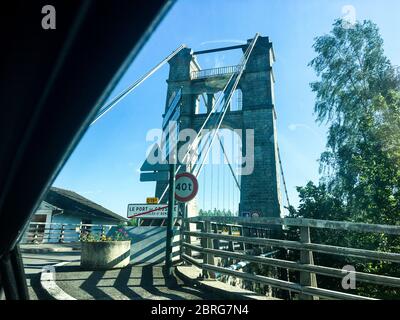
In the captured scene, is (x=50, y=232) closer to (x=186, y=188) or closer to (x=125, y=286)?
(x=186, y=188)

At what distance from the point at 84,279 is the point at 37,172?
3951mm

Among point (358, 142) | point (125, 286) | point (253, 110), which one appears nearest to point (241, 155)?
point (253, 110)

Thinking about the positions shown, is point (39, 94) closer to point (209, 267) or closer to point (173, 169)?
point (209, 267)

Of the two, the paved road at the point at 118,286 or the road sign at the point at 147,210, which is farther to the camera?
the road sign at the point at 147,210

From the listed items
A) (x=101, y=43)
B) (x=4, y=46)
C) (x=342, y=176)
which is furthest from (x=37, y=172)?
(x=342, y=176)

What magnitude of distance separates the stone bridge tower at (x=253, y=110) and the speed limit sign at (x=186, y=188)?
54.8 feet

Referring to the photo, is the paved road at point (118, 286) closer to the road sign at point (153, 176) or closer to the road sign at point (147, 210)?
the road sign at point (147, 210)

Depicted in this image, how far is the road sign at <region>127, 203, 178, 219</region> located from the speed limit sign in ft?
3.20

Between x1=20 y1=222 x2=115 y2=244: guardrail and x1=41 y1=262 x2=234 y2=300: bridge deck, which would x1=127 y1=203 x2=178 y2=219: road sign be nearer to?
x1=41 y1=262 x2=234 y2=300: bridge deck

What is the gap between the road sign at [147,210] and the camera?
6.96 meters

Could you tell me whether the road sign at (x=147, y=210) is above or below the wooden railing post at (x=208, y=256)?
above

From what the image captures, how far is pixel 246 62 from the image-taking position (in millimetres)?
28031

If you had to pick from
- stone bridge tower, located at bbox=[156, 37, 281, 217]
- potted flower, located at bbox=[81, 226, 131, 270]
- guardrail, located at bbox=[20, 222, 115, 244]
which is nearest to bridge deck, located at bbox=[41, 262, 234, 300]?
potted flower, located at bbox=[81, 226, 131, 270]

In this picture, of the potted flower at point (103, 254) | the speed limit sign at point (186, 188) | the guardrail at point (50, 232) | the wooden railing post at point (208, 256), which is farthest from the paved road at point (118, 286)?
the guardrail at point (50, 232)
